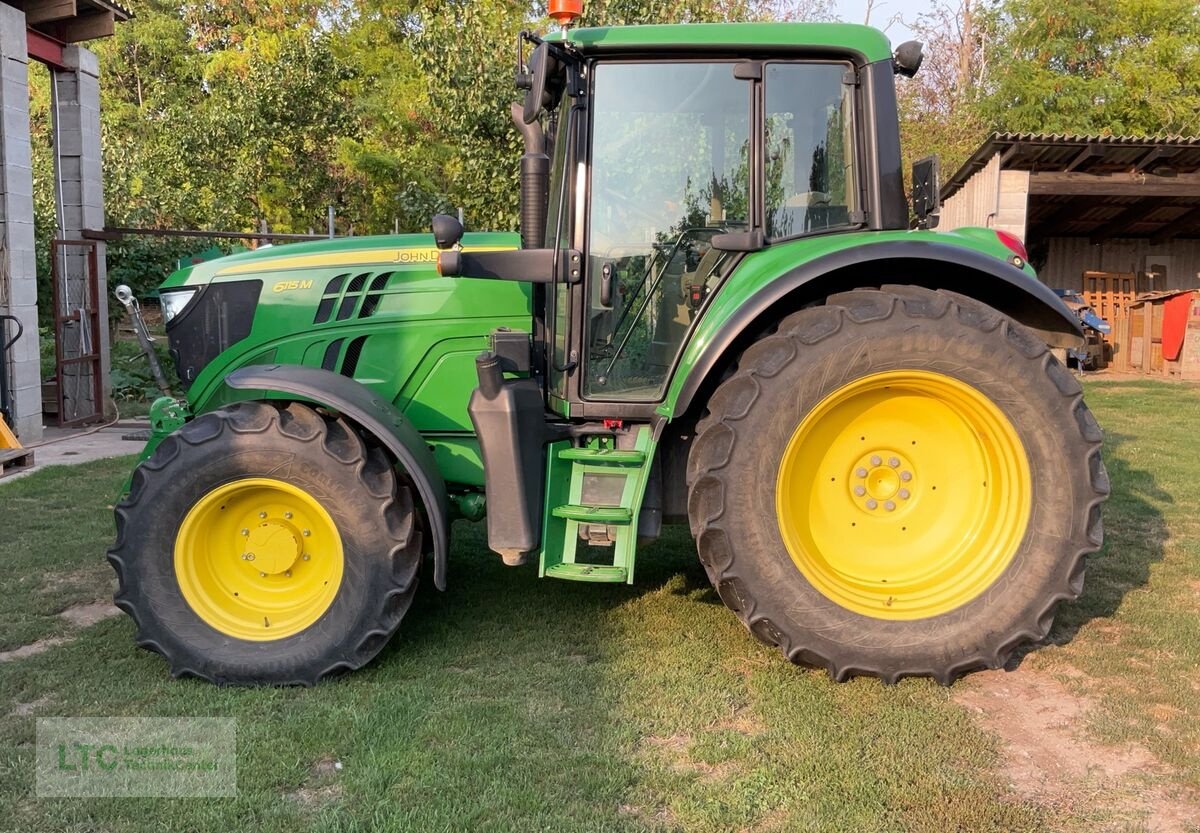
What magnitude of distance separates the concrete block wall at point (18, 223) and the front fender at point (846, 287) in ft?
22.8

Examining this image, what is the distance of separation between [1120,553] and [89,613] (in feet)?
16.4

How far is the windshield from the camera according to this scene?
3.38m

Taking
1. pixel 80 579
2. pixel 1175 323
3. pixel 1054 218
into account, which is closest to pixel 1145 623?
pixel 80 579

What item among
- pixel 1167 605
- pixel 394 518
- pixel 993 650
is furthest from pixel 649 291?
pixel 1167 605

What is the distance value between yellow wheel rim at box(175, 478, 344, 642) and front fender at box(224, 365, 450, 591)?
0.35 metres

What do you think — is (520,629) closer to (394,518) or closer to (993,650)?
(394,518)

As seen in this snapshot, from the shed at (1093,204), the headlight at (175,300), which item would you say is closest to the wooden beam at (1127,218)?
the shed at (1093,204)

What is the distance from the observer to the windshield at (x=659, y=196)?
3.38 meters

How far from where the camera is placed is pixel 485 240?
4020 millimetres

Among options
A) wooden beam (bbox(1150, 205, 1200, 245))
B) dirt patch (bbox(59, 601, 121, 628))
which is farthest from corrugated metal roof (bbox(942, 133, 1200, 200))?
dirt patch (bbox(59, 601, 121, 628))

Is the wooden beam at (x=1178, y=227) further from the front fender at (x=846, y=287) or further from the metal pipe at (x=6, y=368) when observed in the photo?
the metal pipe at (x=6, y=368)

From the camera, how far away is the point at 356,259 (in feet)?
12.8

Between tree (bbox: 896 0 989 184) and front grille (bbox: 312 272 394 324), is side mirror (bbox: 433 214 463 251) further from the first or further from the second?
tree (bbox: 896 0 989 184)

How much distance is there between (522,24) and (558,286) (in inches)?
461
